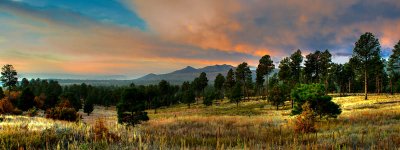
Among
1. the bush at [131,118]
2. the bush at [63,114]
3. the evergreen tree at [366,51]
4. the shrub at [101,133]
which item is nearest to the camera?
the shrub at [101,133]

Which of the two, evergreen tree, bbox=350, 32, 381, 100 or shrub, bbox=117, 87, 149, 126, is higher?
evergreen tree, bbox=350, 32, 381, 100

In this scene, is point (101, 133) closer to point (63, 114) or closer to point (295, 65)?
point (63, 114)

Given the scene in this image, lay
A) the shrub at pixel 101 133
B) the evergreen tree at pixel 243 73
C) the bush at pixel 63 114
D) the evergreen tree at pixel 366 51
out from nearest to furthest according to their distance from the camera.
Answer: the shrub at pixel 101 133, the bush at pixel 63 114, the evergreen tree at pixel 366 51, the evergreen tree at pixel 243 73

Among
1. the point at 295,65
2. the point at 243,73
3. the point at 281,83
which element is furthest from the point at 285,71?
the point at 243,73

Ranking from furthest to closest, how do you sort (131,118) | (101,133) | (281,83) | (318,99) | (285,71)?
(281,83) → (285,71) → (131,118) → (318,99) → (101,133)

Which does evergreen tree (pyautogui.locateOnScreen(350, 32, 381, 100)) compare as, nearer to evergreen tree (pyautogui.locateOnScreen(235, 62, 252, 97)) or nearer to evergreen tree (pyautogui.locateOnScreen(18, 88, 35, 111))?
evergreen tree (pyautogui.locateOnScreen(235, 62, 252, 97))

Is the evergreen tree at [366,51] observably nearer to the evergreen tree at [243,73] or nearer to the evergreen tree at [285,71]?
the evergreen tree at [285,71]

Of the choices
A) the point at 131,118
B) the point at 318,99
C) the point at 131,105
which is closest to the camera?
the point at 318,99

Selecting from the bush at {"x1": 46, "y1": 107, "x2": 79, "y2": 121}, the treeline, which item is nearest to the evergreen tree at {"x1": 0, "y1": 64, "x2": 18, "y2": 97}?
the treeline

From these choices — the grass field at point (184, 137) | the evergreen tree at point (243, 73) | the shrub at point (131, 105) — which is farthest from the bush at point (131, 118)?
the evergreen tree at point (243, 73)

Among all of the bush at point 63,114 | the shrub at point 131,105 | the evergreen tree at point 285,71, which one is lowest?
the bush at point 63,114

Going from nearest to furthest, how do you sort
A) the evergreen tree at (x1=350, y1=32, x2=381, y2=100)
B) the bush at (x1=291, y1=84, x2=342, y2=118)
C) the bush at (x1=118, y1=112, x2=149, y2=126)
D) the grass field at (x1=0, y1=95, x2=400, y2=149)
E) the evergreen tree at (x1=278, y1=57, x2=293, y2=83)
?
the grass field at (x1=0, y1=95, x2=400, y2=149) → the bush at (x1=291, y1=84, x2=342, y2=118) → the bush at (x1=118, y1=112, x2=149, y2=126) → the evergreen tree at (x1=350, y1=32, x2=381, y2=100) → the evergreen tree at (x1=278, y1=57, x2=293, y2=83)

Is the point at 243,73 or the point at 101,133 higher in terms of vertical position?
the point at 243,73

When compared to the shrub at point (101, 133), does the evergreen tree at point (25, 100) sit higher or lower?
lower
